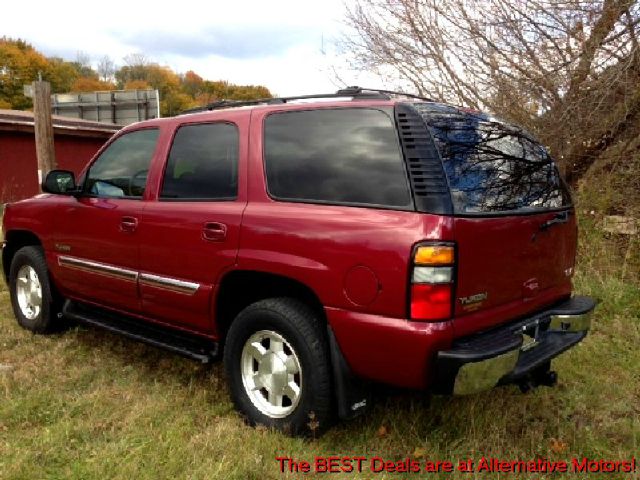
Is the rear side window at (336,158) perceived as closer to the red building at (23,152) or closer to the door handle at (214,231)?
the door handle at (214,231)

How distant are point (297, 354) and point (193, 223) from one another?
41.2 inches

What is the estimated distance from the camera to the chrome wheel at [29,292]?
479 cm

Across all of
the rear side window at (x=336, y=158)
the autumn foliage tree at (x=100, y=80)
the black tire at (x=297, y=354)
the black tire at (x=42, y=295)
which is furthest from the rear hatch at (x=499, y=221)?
the autumn foliage tree at (x=100, y=80)

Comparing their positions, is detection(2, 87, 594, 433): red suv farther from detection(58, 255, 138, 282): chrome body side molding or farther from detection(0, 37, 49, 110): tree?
detection(0, 37, 49, 110): tree

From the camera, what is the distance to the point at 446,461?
287cm

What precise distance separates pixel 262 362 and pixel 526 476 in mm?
1495

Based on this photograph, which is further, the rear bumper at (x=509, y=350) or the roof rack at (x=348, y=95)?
the roof rack at (x=348, y=95)

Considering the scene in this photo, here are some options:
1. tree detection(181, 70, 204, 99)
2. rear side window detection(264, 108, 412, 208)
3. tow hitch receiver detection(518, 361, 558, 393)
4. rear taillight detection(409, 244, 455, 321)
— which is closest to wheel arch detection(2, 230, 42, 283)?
rear side window detection(264, 108, 412, 208)

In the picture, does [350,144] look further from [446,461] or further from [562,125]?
[562,125]

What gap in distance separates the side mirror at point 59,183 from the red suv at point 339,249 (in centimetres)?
41

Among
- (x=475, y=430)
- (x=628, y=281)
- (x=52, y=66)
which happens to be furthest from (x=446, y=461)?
(x=52, y=66)

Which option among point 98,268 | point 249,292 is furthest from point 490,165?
point 98,268

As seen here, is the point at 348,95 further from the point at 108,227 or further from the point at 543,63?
the point at 543,63

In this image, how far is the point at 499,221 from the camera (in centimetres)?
265
